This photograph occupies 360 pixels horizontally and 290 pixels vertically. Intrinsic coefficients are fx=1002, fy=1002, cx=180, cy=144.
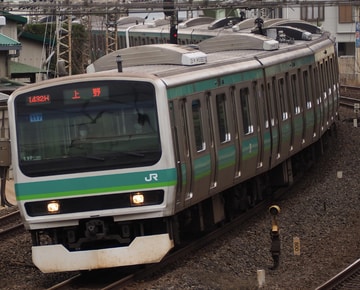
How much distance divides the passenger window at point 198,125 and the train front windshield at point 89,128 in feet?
3.78

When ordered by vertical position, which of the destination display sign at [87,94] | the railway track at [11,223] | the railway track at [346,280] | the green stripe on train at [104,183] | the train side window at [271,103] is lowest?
the railway track at [11,223]

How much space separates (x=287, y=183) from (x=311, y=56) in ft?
8.05

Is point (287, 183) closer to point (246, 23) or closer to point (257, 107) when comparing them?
point (257, 107)

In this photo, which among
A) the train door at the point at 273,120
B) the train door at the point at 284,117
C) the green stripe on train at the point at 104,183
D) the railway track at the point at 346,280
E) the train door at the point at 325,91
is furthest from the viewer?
the train door at the point at 325,91

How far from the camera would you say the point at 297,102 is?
636 inches

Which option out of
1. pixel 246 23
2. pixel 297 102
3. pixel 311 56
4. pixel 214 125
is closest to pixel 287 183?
pixel 297 102

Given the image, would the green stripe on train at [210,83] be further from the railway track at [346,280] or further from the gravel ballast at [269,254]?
the railway track at [346,280]

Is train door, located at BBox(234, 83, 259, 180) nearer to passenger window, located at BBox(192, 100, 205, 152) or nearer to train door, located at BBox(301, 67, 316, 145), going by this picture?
passenger window, located at BBox(192, 100, 205, 152)

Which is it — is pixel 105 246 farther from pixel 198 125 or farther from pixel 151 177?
pixel 198 125

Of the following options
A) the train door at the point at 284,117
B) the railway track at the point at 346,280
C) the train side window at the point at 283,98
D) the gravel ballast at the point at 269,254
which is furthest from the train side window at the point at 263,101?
the railway track at the point at 346,280

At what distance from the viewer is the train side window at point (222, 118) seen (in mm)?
12070

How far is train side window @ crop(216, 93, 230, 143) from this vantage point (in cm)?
1207

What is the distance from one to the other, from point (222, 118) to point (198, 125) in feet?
3.01

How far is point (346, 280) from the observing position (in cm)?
1002
